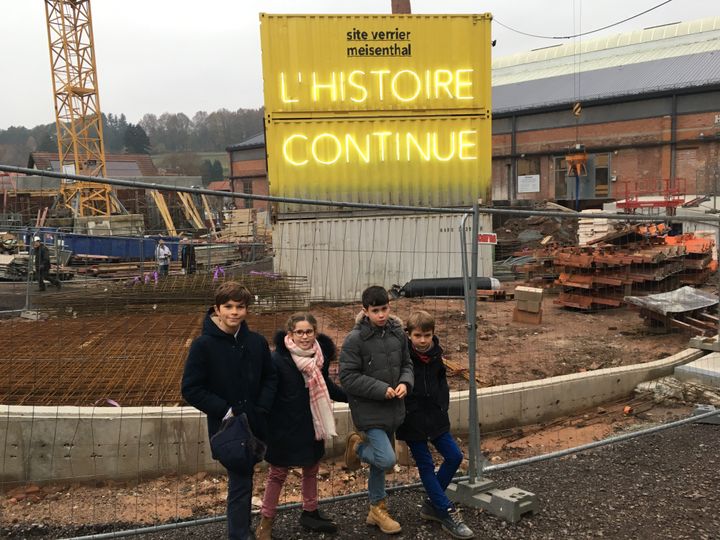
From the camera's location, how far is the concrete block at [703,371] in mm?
6871

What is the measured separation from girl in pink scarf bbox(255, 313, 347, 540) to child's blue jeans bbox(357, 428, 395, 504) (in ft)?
0.80

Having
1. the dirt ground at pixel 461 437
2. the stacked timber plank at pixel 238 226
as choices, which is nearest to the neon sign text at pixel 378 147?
the dirt ground at pixel 461 437

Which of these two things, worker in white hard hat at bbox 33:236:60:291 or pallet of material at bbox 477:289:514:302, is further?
worker in white hard hat at bbox 33:236:60:291

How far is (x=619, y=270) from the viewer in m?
10.8

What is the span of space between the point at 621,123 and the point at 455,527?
114 feet

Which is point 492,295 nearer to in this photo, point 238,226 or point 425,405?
point 425,405

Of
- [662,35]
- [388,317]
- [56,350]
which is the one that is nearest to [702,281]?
[388,317]

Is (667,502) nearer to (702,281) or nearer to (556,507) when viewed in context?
(556,507)

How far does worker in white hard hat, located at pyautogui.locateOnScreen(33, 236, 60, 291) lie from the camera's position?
1305 cm

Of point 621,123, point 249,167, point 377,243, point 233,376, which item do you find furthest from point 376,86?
point 249,167

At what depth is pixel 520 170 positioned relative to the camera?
37.2m

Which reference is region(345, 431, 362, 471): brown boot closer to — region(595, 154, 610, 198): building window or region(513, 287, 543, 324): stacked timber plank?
region(513, 287, 543, 324): stacked timber plank

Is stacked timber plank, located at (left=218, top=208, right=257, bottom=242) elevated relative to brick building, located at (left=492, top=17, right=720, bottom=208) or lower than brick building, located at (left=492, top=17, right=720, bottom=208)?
lower

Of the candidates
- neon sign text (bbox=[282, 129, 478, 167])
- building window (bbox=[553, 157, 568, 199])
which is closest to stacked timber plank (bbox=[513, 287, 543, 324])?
neon sign text (bbox=[282, 129, 478, 167])
